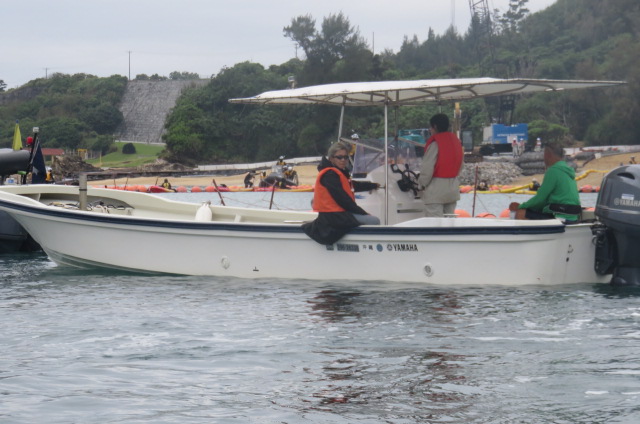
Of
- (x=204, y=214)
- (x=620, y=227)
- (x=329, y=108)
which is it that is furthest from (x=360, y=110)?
(x=620, y=227)

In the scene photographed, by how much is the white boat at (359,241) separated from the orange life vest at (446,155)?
641 mm

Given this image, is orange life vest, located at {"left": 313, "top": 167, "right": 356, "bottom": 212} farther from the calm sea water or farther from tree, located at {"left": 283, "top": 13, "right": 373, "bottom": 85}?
tree, located at {"left": 283, "top": 13, "right": 373, "bottom": 85}

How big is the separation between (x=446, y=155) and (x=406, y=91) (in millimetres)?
1265

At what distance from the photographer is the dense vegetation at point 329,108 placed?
80375 mm

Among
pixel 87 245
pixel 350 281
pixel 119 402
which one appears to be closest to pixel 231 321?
pixel 350 281

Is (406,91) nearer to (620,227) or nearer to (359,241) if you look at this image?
(359,241)

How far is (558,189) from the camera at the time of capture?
11.5m

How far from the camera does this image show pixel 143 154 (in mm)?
102375

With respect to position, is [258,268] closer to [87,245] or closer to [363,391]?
[87,245]

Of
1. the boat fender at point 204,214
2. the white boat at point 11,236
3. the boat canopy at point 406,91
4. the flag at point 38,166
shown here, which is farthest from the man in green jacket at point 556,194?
Answer: the flag at point 38,166

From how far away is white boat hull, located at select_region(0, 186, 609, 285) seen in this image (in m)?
11.1

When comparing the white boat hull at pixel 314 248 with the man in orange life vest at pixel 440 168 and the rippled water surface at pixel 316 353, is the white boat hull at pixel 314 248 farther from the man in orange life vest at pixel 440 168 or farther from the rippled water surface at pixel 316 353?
the man in orange life vest at pixel 440 168

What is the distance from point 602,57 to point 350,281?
94.6 m

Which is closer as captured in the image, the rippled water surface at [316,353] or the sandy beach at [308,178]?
the rippled water surface at [316,353]
